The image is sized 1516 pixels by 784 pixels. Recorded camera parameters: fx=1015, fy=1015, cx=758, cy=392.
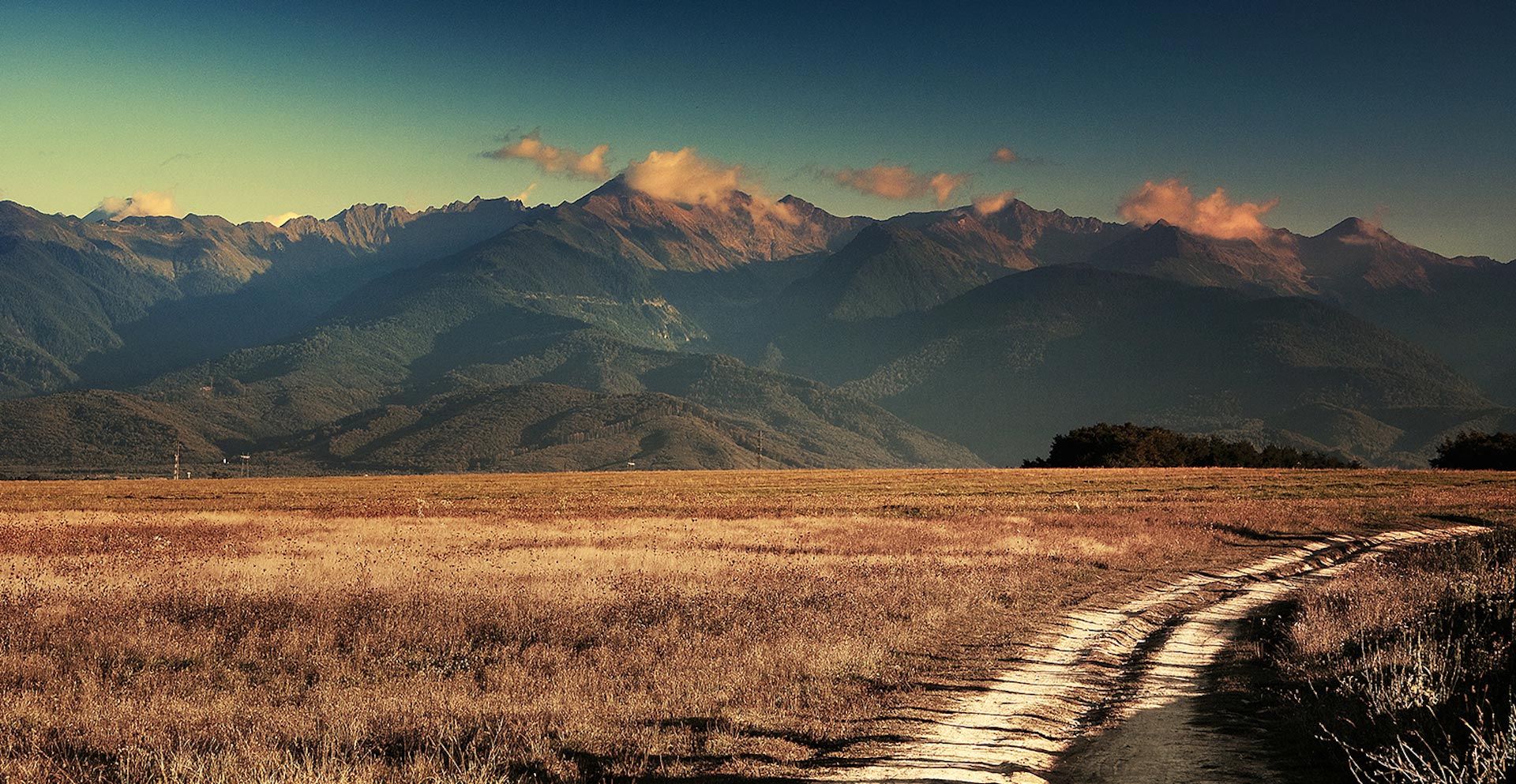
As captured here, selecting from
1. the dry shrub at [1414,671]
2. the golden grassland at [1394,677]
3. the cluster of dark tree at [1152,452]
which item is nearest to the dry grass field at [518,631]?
the golden grassland at [1394,677]

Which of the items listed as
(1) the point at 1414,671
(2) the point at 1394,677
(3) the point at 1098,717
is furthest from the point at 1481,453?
(3) the point at 1098,717

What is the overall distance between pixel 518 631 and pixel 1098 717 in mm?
9373

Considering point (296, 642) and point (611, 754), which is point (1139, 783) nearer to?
point (611, 754)

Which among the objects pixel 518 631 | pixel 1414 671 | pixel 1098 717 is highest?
pixel 1414 671

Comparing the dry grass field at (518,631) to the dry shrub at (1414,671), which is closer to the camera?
the dry shrub at (1414,671)

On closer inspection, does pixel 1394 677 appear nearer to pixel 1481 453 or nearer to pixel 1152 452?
pixel 1152 452

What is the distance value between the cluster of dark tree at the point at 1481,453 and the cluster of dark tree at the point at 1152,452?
8697 mm

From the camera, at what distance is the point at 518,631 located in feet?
56.0

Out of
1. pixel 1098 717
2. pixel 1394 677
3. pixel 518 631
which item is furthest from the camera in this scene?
pixel 518 631

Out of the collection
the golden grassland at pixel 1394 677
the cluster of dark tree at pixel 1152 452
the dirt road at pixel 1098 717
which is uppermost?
the cluster of dark tree at pixel 1152 452

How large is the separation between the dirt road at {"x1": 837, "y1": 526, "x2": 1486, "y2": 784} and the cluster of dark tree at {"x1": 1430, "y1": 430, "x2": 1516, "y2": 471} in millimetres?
86404

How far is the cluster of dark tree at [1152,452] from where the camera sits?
10112cm

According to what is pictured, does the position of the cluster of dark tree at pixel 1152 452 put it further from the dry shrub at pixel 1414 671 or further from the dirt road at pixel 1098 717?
the dirt road at pixel 1098 717

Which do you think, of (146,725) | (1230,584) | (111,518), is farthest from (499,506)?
(146,725)
